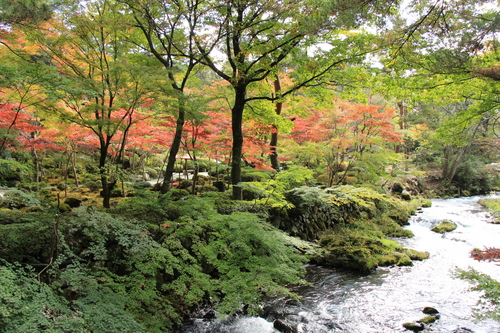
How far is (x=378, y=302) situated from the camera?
5.36 meters

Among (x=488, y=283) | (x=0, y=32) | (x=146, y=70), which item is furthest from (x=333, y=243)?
(x=0, y=32)

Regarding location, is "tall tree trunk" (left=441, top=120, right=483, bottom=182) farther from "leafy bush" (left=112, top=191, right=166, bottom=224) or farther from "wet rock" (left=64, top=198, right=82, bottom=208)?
"wet rock" (left=64, top=198, right=82, bottom=208)

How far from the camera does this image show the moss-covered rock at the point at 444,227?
33.7 ft

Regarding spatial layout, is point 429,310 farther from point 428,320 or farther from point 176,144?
point 176,144

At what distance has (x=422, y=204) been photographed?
15.0m

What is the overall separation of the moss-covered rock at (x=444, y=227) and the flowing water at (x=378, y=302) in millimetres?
2087

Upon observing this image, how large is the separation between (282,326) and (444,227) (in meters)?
9.35

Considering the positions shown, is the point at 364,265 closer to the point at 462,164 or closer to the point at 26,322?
the point at 26,322

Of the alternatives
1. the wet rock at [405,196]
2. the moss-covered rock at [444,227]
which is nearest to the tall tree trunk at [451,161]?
the wet rock at [405,196]

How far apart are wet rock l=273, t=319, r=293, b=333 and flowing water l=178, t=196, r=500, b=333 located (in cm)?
13

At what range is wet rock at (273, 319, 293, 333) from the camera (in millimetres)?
4389

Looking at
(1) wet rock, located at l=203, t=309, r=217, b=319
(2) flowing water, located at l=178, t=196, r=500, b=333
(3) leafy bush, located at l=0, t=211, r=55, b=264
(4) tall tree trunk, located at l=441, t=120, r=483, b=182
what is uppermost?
(4) tall tree trunk, located at l=441, t=120, r=483, b=182

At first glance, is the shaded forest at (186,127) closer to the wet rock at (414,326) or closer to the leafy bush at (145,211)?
the leafy bush at (145,211)

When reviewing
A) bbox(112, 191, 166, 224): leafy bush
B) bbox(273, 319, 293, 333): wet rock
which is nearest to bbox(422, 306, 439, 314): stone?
bbox(273, 319, 293, 333): wet rock
